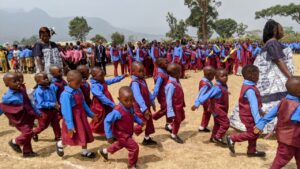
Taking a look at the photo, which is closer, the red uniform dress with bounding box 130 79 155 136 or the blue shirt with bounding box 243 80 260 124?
the blue shirt with bounding box 243 80 260 124

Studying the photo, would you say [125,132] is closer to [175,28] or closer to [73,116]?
[73,116]

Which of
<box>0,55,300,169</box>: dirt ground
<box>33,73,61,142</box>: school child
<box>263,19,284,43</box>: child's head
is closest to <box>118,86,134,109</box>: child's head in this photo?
<box>0,55,300,169</box>: dirt ground

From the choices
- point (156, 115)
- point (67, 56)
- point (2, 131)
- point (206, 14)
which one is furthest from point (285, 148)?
point (206, 14)

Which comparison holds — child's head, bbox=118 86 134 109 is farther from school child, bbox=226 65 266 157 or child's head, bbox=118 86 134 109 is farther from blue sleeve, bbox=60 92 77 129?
school child, bbox=226 65 266 157

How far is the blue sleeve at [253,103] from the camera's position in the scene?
15.7 ft

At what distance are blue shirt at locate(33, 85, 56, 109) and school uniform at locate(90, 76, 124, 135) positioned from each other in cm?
73

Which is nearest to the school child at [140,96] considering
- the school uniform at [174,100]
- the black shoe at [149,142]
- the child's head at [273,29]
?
the black shoe at [149,142]

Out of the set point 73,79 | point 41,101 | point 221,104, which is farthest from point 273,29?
point 41,101

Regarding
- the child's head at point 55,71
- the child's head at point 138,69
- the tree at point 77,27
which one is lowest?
the child's head at point 55,71

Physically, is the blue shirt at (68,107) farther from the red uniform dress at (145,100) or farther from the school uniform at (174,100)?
the school uniform at (174,100)

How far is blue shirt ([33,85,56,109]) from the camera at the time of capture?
19.0 feet

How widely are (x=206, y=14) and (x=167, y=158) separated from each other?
38144mm

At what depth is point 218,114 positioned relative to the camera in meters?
5.73

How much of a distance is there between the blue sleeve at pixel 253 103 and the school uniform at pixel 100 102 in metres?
2.39
